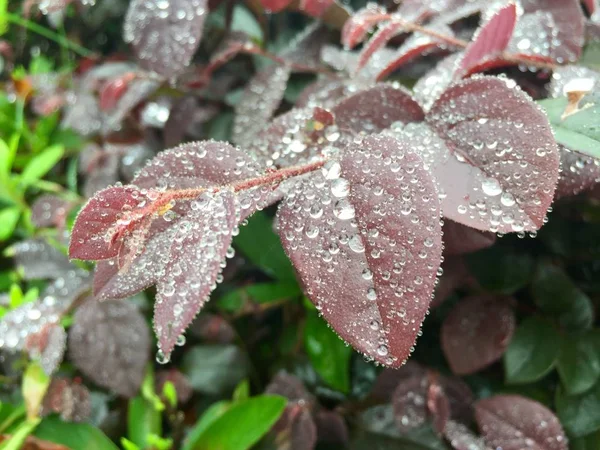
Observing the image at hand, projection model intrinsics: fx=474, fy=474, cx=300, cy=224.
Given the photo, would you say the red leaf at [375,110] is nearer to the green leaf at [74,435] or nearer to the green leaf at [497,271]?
the green leaf at [497,271]

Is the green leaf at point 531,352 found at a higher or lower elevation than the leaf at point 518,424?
higher

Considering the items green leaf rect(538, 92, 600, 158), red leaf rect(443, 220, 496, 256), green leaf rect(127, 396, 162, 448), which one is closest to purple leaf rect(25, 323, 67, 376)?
green leaf rect(127, 396, 162, 448)

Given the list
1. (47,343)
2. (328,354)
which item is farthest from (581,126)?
(47,343)

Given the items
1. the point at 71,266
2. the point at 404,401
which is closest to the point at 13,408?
the point at 71,266

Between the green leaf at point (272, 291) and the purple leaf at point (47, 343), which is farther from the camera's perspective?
the green leaf at point (272, 291)

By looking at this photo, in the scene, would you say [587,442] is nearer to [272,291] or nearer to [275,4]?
[272,291]

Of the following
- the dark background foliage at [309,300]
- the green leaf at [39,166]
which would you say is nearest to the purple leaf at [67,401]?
the dark background foliage at [309,300]

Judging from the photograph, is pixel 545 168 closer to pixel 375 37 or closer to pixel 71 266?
pixel 375 37

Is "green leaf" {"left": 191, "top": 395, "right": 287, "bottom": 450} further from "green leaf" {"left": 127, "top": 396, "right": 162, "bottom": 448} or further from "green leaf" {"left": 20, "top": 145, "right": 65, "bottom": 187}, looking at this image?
"green leaf" {"left": 20, "top": 145, "right": 65, "bottom": 187}
